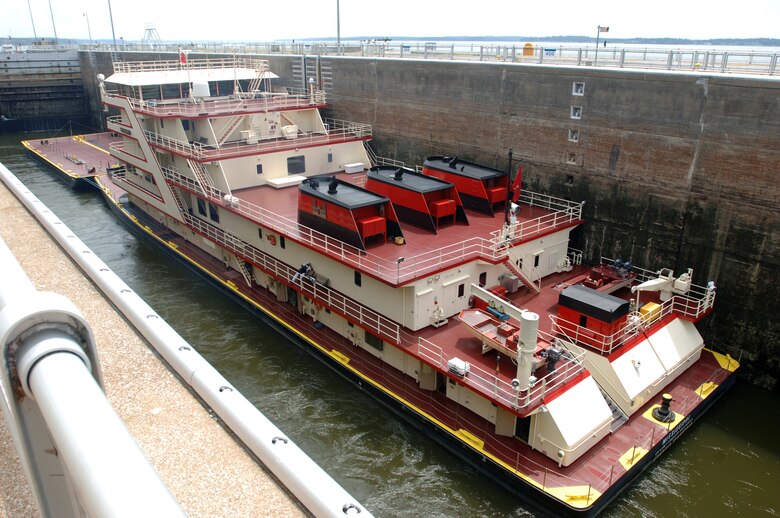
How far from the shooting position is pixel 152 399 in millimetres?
6160

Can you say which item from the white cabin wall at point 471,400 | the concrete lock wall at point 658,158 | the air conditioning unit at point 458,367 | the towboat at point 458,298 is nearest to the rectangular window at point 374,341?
the towboat at point 458,298

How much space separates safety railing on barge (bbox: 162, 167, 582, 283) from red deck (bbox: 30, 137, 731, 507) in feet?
2.08

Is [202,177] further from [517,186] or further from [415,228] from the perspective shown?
[517,186]

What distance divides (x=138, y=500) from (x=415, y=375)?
16.0 m

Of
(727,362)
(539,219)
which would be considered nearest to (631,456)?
(727,362)

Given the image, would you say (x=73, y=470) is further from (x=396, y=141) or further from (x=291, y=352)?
(x=396, y=141)

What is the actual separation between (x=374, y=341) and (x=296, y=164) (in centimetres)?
1297

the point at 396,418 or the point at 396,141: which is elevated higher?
the point at 396,141

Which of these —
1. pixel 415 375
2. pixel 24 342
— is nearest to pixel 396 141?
pixel 415 375

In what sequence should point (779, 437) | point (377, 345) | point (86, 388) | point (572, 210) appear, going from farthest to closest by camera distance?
point (572, 210), point (377, 345), point (779, 437), point (86, 388)

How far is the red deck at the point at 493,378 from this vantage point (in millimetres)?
14398

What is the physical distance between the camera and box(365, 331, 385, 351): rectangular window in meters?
18.7

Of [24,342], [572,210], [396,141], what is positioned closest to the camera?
[24,342]

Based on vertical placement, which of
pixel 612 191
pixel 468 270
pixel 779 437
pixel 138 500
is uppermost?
pixel 138 500
